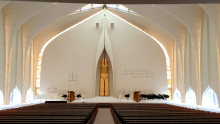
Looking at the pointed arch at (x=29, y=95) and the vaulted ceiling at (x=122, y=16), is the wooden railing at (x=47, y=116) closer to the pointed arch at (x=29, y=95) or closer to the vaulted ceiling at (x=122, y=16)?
the vaulted ceiling at (x=122, y=16)

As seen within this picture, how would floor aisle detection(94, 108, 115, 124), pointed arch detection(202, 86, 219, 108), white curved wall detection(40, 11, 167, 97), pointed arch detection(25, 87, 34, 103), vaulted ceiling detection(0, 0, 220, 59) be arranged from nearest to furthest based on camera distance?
floor aisle detection(94, 108, 115, 124) → pointed arch detection(202, 86, 219, 108) → vaulted ceiling detection(0, 0, 220, 59) → pointed arch detection(25, 87, 34, 103) → white curved wall detection(40, 11, 167, 97)

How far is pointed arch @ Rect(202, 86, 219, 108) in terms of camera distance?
10.5m

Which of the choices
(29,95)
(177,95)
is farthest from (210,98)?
(29,95)

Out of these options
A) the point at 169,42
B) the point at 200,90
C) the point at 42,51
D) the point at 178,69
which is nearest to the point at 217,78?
the point at 200,90

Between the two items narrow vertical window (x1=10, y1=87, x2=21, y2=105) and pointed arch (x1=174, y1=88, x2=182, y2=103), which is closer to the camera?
narrow vertical window (x1=10, y1=87, x2=21, y2=105)

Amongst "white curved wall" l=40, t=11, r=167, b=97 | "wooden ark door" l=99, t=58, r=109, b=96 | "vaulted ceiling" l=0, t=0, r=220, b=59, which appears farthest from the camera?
"wooden ark door" l=99, t=58, r=109, b=96

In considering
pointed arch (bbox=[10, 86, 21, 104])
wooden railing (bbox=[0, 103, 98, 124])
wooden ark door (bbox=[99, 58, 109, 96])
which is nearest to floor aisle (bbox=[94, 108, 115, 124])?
wooden railing (bbox=[0, 103, 98, 124])

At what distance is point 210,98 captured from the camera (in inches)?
432

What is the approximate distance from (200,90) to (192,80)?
68.8 inches

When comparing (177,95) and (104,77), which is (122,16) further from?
(177,95)

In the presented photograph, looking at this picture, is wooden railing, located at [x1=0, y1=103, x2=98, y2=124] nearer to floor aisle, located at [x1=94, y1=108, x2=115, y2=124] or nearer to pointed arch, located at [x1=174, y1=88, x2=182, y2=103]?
floor aisle, located at [x1=94, y1=108, x2=115, y2=124]

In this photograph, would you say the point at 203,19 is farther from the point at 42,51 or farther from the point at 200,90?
the point at 42,51

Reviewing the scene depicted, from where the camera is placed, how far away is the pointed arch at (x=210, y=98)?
34.6 feet

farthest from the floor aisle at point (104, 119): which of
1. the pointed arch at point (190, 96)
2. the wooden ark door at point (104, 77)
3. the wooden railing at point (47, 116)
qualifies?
the wooden ark door at point (104, 77)
